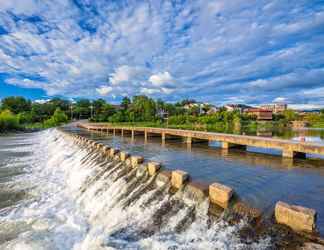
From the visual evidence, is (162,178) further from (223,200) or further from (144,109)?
(144,109)

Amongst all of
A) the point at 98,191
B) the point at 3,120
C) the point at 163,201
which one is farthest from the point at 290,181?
the point at 3,120

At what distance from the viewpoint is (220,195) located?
528cm

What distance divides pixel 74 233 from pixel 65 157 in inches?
Result: 427

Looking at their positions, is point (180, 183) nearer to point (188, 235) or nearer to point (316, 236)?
point (188, 235)

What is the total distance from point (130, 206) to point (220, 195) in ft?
8.64

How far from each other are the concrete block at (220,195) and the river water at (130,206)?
0.35 meters

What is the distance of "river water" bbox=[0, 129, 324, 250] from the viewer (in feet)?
14.6

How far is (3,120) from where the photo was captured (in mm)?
56469

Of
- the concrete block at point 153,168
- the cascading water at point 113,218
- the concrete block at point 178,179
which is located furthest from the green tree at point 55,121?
the concrete block at point 178,179

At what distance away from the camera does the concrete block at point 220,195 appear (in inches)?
205

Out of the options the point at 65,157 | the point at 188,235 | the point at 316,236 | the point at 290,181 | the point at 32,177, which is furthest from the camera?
the point at 65,157

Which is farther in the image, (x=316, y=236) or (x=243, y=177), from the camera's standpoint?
(x=243, y=177)

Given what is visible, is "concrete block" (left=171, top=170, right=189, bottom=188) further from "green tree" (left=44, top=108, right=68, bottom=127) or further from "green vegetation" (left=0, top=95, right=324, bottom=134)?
"green tree" (left=44, top=108, right=68, bottom=127)

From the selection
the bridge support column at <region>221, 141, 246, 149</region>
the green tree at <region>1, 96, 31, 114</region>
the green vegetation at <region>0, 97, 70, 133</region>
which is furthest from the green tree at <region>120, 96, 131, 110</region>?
the bridge support column at <region>221, 141, 246, 149</region>
